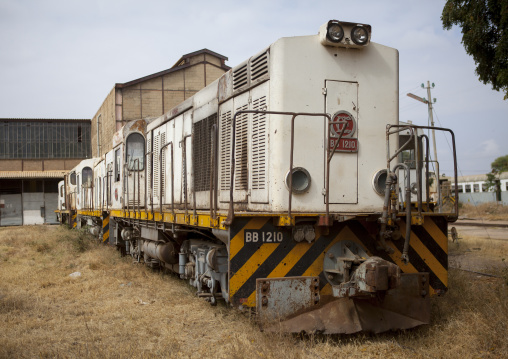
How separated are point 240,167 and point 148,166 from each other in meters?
4.77

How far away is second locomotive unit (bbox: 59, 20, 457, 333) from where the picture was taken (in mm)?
4980

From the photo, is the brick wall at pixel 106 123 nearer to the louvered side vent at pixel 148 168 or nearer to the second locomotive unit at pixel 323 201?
the louvered side vent at pixel 148 168

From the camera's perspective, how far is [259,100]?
5.74m

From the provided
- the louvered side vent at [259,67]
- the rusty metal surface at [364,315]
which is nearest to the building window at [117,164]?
the louvered side vent at [259,67]

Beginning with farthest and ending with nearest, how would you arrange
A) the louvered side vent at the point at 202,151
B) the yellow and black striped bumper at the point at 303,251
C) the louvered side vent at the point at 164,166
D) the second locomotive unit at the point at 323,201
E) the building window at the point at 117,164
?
the building window at the point at 117,164 < the louvered side vent at the point at 164,166 < the louvered side vent at the point at 202,151 < the yellow and black striped bumper at the point at 303,251 < the second locomotive unit at the point at 323,201

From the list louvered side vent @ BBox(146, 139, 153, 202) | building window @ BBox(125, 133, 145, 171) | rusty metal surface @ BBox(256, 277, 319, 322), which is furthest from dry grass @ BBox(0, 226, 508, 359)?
building window @ BBox(125, 133, 145, 171)

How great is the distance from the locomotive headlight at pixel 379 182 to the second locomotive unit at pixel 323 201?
12 millimetres

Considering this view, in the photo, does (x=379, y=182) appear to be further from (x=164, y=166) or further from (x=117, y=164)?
(x=117, y=164)

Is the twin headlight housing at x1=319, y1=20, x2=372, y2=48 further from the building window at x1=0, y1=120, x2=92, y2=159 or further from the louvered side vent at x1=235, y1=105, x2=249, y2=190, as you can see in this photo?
the building window at x1=0, y1=120, x2=92, y2=159

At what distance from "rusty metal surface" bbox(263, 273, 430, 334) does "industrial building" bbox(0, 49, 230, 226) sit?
23793mm

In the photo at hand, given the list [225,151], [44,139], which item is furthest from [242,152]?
[44,139]

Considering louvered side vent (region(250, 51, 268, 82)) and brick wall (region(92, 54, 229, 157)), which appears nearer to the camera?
louvered side vent (region(250, 51, 268, 82))

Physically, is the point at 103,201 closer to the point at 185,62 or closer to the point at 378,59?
the point at 378,59

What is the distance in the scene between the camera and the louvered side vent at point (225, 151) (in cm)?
633
